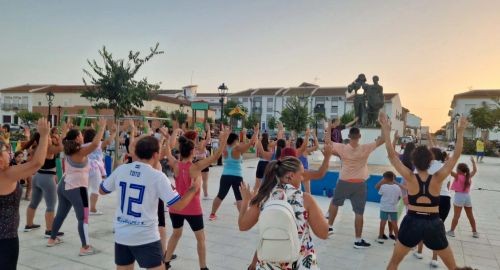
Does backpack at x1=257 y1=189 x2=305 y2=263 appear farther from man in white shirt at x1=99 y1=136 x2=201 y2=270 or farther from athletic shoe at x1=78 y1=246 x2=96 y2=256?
athletic shoe at x1=78 y1=246 x2=96 y2=256

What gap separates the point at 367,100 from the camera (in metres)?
17.9

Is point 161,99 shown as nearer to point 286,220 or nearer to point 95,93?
point 95,93

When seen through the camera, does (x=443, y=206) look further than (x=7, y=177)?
Yes

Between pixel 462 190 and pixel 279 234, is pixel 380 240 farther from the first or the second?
pixel 279 234

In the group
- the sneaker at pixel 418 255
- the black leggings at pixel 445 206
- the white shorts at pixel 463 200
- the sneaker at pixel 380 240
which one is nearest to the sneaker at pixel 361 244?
the sneaker at pixel 380 240

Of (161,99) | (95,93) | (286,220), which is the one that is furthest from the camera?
(161,99)

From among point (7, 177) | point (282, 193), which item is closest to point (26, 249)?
point (7, 177)

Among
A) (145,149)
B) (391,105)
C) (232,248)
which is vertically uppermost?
(391,105)

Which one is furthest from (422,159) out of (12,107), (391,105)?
(391,105)

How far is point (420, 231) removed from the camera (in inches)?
146

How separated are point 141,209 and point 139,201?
0.21ft

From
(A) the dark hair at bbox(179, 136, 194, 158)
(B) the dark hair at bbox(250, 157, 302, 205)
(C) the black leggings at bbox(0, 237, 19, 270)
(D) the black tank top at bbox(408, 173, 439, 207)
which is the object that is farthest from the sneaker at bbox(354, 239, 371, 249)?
(C) the black leggings at bbox(0, 237, 19, 270)

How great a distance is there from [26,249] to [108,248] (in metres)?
1.08

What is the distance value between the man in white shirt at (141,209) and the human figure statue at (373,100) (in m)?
15.8
